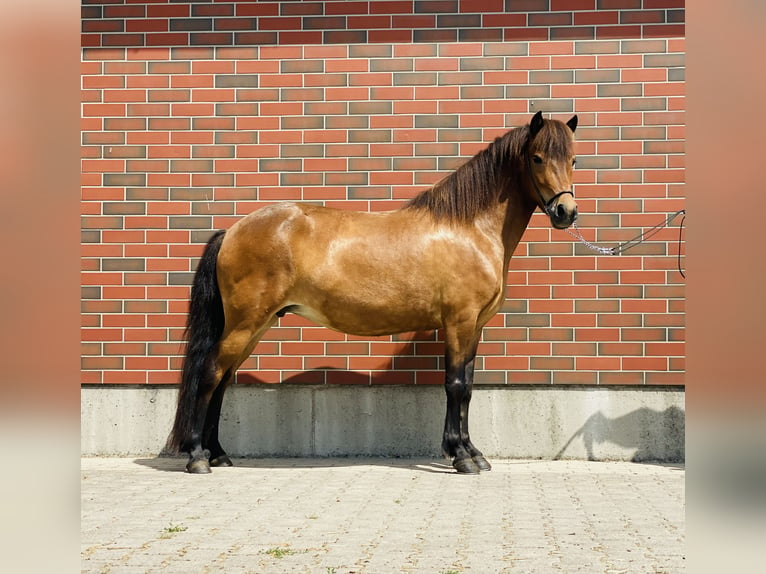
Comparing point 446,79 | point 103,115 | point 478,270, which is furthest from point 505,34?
point 103,115

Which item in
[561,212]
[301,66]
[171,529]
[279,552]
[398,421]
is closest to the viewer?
[279,552]

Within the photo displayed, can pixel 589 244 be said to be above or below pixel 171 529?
above

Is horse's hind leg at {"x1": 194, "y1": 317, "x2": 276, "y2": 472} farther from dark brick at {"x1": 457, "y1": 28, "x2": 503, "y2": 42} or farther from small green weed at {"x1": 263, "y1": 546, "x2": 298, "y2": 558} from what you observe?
dark brick at {"x1": 457, "y1": 28, "x2": 503, "y2": 42}

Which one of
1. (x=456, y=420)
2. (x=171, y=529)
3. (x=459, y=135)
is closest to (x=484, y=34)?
(x=459, y=135)

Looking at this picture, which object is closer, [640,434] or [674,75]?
[640,434]

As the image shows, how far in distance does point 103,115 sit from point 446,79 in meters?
2.66

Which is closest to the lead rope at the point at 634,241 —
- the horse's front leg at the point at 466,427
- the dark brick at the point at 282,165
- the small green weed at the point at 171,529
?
the horse's front leg at the point at 466,427

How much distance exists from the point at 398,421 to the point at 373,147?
2.06 metres

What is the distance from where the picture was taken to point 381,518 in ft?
14.0

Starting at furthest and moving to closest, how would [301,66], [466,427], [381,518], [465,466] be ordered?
1. [301,66]
2. [466,427]
3. [465,466]
4. [381,518]

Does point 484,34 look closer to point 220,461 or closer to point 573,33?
point 573,33

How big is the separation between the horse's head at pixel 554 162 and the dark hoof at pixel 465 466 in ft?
5.35
